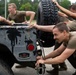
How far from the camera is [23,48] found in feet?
16.1

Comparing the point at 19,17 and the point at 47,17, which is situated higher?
the point at 47,17

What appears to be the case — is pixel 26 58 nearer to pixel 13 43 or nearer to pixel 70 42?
pixel 13 43

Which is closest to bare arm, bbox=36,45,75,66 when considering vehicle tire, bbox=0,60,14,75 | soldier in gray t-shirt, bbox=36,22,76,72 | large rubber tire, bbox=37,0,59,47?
soldier in gray t-shirt, bbox=36,22,76,72

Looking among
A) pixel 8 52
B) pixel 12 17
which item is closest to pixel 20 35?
pixel 8 52

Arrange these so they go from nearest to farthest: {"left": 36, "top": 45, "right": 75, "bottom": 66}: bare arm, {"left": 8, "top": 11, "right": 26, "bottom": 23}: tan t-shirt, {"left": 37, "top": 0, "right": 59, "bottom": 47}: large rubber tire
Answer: {"left": 36, "top": 45, "right": 75, "bottom": 66}: bare arm, {"left": 37, "top": 0, "right": 59, "bottom": 47}: large rubber tire, {"left": 8, "top": 11, "right": 26, "bottom": 23}: tan t-shirt

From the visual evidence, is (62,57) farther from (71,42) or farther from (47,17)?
(47,17)

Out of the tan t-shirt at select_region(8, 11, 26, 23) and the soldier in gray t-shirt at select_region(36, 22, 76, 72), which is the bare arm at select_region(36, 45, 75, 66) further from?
the tan t-shirt at select_region(8, 11, 26, 23)

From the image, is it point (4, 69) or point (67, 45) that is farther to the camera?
point (4, 69)

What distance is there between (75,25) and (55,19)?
50 centimetres

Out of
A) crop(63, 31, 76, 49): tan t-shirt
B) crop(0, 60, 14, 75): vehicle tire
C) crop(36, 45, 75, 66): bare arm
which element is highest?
Result: crop(63, 31, 76, 49): tan t-shirt

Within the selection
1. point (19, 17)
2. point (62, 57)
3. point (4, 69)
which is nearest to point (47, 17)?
point (62, 57)

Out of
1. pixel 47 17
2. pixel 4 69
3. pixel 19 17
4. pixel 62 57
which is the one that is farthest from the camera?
pixel 19 17

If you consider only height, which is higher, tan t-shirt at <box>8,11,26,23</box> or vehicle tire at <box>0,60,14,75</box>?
tan t-shirt at <box>8,11,26,23</box>

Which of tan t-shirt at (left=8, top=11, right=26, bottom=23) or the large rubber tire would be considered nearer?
the large rubber tire
